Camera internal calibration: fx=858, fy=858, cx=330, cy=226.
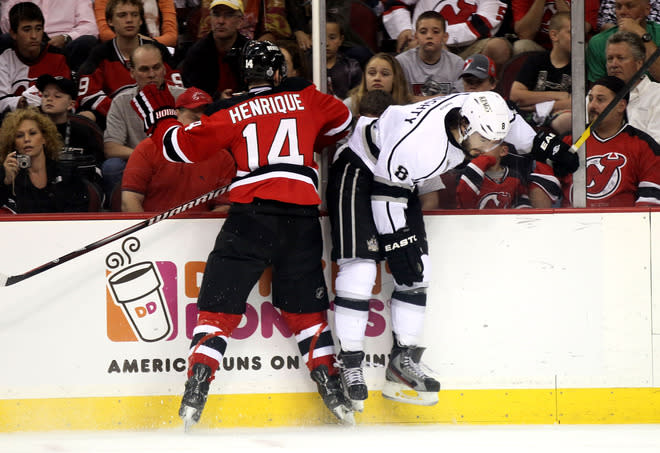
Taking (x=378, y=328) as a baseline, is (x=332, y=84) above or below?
above

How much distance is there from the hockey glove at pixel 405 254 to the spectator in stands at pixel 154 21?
1514mm

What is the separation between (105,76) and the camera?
3793 mm

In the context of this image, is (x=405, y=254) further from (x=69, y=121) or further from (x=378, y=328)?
(x=69, y=121)

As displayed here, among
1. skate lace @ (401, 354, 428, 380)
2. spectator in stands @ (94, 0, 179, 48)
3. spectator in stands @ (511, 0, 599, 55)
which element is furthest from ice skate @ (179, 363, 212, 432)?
spectator in stands @ (511, 0, 599, 55)

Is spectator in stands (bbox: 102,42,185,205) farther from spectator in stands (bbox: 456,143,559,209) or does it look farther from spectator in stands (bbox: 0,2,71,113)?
spectator in stands (bbox: 456,143,559,209)

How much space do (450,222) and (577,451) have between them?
3.07 ft

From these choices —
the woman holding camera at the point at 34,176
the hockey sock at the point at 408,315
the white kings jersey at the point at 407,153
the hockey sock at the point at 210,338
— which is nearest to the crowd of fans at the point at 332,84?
the woman holding camera at the point at 34,176

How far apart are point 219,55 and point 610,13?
1.69 m

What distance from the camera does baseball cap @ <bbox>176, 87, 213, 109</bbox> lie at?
3.41 meters

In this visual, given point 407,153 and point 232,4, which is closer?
point 407,153

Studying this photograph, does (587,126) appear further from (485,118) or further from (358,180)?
(358,180)

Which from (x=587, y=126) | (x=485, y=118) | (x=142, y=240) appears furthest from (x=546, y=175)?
(x=142, y=240)

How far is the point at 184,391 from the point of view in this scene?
10.2 feet

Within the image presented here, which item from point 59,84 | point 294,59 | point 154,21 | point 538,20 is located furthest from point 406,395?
point 154,21
